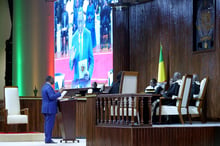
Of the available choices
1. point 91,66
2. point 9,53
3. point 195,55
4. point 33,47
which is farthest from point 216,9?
point 9,53

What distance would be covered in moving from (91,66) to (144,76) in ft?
7.93

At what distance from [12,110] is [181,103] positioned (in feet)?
13.9

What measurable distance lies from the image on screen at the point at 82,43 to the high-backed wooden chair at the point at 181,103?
15.1 feet

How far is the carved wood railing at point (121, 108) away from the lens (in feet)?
29.7

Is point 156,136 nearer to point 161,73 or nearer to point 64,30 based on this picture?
point 161,73

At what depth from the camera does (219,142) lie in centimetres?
968

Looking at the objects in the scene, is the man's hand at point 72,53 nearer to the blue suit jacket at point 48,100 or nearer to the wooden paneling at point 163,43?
the wooden paneling at point 163,43

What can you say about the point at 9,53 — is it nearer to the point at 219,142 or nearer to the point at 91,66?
the point at 91,66

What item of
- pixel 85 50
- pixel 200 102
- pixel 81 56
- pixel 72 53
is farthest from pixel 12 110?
pixel 72 53

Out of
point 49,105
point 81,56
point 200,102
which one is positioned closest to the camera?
point 200,102

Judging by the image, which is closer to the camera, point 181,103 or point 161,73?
point 181,103

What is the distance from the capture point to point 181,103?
1114 cm

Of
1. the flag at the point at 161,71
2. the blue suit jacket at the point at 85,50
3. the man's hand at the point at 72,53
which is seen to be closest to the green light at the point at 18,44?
the man's hand at the point at 72,53

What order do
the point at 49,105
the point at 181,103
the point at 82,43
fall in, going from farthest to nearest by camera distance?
the point at 82,43 < the point at 49,105 < the point at 181,103
